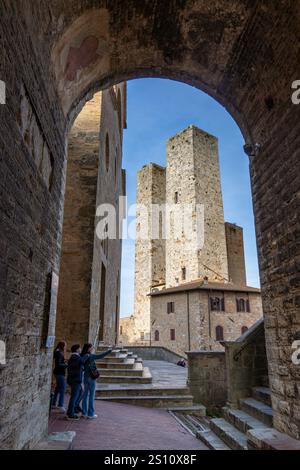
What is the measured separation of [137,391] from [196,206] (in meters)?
20.0

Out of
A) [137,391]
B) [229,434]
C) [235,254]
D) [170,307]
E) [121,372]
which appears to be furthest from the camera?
[235,254]

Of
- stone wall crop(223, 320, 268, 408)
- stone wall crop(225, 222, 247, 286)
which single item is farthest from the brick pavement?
stone wall crop(225, 222, 247, 286)

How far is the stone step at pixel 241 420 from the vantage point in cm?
480

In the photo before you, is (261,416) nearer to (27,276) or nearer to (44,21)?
(27,276)

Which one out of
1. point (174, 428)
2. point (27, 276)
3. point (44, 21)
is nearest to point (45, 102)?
point (44, 21)

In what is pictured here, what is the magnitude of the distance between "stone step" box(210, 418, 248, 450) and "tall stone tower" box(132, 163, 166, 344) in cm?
2317

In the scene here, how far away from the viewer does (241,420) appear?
510 cm

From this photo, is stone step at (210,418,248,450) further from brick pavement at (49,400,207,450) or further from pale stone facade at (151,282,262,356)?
pale stone facade at (151,282,262,356)

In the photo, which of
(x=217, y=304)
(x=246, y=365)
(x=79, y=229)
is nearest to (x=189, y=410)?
(x=246, y=365)

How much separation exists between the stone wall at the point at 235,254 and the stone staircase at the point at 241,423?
24058 millimetres

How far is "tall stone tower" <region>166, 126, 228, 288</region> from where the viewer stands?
25.6 metres

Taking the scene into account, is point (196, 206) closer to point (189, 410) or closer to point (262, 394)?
point (189, 410)

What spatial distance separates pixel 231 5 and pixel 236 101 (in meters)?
1.52

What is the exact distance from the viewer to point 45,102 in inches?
158
